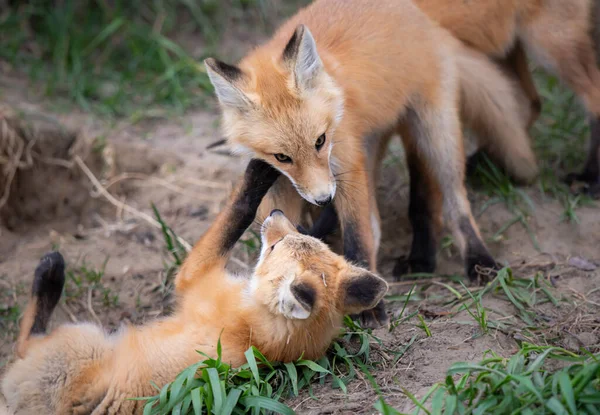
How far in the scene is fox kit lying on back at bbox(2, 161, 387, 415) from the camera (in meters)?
3.42

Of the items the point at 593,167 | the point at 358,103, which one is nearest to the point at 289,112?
the point at 358,103

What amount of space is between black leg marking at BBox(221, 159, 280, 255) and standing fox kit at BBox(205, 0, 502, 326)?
135 mm

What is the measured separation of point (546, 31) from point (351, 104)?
2.07m

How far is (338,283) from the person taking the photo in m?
3.52

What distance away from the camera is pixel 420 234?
5.34 meters

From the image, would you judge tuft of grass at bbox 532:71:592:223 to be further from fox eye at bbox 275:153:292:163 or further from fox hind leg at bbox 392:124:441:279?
fox eye at bbox 275:153:292:163

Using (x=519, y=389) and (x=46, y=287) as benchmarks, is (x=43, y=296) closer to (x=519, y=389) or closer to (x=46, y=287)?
(x=46, y=287)

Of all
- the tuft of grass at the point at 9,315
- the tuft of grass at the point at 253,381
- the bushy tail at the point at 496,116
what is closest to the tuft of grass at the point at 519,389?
the tuft of grass at the point at 253,381

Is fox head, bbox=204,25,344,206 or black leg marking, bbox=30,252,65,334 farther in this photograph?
black leg marking, bbox=30,252,65,334

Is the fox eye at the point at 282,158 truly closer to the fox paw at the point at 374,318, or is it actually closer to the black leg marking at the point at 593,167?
the fox paw at the point at 374,318

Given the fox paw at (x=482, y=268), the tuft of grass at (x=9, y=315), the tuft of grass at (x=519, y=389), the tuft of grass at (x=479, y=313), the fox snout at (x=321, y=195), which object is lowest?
the fox paw at (x=482, y=268)

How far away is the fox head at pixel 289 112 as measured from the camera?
12.6 ft

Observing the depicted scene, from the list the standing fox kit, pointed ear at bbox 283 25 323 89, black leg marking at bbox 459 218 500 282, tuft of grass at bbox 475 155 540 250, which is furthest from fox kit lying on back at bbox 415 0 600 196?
pointed ear at bbox 283 25 323 89

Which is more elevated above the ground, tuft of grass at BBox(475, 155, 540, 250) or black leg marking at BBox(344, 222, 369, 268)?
black leg marking at BBox(344, 222, 369, 268)
